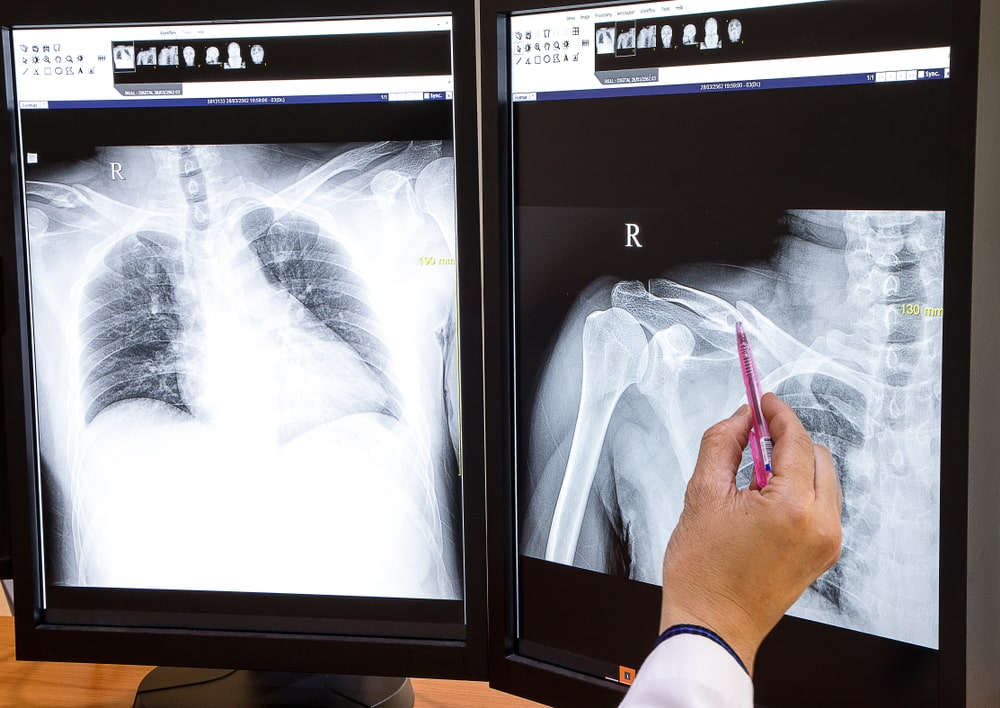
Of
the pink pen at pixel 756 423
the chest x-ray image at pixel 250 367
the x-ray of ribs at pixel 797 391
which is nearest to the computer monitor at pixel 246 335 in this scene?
the chest x-ray image at pixel 250 367

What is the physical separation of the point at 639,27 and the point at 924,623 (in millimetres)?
445

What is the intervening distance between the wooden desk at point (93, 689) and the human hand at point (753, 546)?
0.39m

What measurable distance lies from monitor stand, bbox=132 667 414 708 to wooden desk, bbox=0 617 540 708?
0.03 metres

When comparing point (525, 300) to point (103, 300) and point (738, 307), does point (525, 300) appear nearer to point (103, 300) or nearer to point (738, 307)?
point (738, 307)

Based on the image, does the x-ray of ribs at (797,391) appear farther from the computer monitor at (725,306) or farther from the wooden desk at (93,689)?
the wooden desk at (93,689)

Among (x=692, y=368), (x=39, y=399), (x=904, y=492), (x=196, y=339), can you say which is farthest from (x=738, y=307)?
(x=39, y=399)

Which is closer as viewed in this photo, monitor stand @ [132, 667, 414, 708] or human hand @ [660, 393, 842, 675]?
human hand @ [660, 393, 842, 675]

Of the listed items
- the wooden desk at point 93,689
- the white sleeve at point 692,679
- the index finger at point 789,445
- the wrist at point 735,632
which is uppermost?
the index finger at point 789,445

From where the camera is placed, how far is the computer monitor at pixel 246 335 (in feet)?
2.63

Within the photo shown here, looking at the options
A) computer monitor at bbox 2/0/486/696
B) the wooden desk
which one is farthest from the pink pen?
the wooden desk

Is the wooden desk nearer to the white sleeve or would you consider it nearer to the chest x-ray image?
the chest x-ray image

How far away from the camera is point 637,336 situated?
732 mm

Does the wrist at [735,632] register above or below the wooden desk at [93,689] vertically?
above

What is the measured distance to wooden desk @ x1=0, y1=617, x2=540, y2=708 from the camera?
95 cm
